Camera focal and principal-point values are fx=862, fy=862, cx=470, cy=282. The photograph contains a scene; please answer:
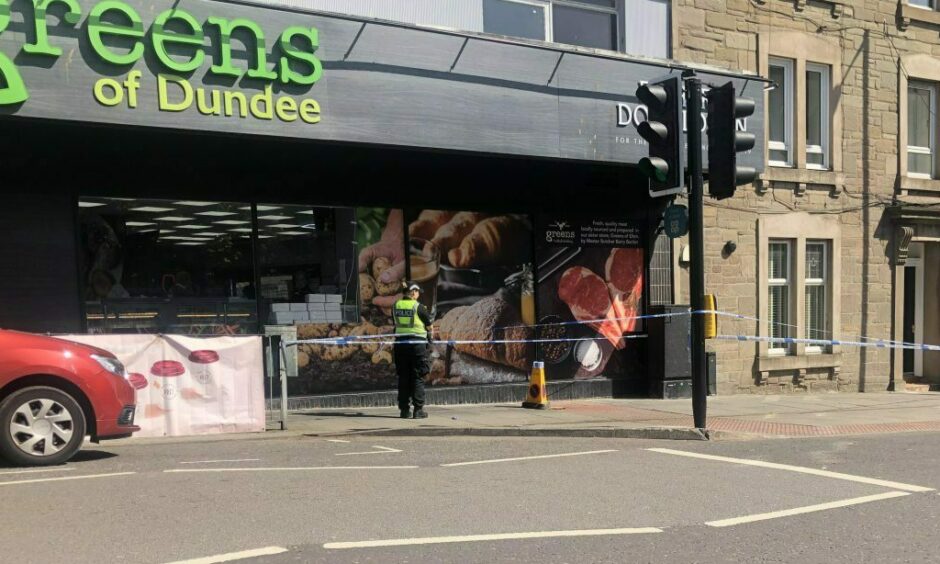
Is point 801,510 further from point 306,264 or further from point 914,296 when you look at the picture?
point 914,296

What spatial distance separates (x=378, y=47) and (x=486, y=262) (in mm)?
3956

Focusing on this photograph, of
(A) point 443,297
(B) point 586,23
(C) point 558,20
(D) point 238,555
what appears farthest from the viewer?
(B) point 586,23

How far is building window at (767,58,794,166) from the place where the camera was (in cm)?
1559

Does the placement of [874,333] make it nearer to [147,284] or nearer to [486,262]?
[486,262]

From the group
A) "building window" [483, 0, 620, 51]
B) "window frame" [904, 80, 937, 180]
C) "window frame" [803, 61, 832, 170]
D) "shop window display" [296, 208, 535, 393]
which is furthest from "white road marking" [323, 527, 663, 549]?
"window frame" [904, 80, 937, 180]

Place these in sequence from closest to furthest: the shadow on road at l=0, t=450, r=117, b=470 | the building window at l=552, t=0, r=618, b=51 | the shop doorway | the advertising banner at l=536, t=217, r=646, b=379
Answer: the shadow on road at l=0, t=450, r=117, b=470
the building window at l=552, t=0, r=618, b=51
the advertising banner at l=536, t=217, r=646, b=379
the shop doorway

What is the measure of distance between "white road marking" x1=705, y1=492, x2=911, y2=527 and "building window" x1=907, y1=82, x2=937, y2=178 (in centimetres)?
1240

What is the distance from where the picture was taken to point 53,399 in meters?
7.53

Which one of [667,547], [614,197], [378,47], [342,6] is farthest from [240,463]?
[614,197]

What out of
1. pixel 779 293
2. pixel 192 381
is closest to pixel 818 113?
pixel 779 293

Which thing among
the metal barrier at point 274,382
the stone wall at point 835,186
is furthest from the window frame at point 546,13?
the metal barrier at point 274,382

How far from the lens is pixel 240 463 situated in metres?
7.86

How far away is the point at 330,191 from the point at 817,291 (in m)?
9.51

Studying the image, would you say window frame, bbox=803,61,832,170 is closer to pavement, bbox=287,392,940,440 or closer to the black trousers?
pavement, bbox=287,392,940,440
